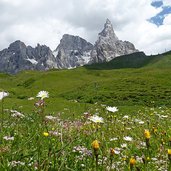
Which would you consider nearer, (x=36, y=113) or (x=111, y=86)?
(x=36, y=113)

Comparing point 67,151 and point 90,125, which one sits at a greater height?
point 67,151

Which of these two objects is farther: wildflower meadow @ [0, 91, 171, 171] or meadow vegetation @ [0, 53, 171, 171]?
meadow vegetation @ [0, 53, 171, 171]

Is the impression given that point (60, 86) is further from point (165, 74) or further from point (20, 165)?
point (20, 165)

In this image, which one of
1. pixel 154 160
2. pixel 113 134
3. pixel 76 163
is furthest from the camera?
pixel 113 134

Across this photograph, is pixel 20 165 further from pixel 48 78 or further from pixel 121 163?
pixel 48 78

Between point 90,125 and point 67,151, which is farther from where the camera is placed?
point 90,125

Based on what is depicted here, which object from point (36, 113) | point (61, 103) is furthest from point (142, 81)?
point (36, 113)

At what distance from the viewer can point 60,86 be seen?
104 metres

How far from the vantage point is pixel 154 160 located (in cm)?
607

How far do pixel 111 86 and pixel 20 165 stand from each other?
63.8m

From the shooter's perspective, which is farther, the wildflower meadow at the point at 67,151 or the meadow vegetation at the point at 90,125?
the meadow vegetation at the point at 90,125

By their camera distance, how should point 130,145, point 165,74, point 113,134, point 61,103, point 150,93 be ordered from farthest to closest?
point 165,74, point 150,93, point 61,103, point 113,134, point 130,145

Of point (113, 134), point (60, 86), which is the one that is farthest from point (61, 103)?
point (60, 86)

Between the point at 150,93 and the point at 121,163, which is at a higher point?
the point at 121,163
